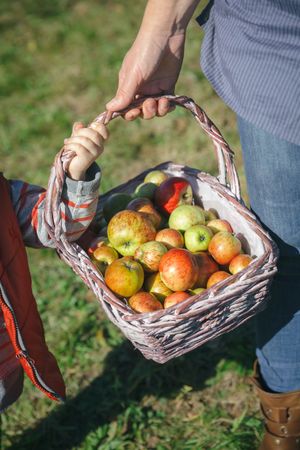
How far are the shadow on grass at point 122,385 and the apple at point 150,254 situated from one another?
A: 2.46 ft

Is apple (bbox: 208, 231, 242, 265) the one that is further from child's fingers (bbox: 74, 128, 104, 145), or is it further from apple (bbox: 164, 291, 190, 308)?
child's fingers (bbox: 74, 128, 104, 145)

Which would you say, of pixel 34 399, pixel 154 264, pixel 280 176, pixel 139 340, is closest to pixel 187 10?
pixel 280 176

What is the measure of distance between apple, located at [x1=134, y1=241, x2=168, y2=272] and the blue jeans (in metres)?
0.32

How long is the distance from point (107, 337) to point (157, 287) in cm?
106

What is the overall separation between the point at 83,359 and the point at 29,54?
345cm

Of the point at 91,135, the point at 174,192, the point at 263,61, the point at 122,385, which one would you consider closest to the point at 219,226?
the point at 174,192

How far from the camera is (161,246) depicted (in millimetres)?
1983

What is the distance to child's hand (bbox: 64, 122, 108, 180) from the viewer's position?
182cm

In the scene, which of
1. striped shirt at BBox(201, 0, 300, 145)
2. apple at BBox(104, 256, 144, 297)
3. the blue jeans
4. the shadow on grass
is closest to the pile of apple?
apple at BBox(104, 256, 144, 297)

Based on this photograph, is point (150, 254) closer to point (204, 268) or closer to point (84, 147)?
point (204, 268)

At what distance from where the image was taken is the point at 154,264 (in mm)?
1970

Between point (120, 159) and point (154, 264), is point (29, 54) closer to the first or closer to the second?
point (120, 159)

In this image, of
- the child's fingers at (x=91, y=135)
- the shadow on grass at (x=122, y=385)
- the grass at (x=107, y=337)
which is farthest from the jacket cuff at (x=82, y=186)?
the shadow on grass at (x=122, y=385)

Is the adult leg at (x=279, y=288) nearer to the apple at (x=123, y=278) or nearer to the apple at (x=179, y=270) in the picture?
the apple at (x=179, y=270)
